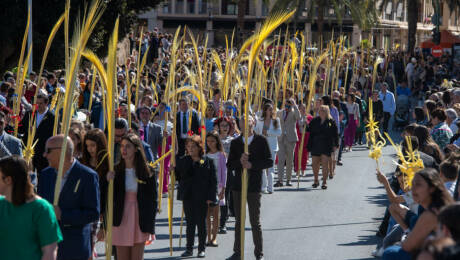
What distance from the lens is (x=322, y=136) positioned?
52.4 feet

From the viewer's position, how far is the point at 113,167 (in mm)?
7691

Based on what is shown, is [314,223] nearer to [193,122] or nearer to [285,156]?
[193,122]

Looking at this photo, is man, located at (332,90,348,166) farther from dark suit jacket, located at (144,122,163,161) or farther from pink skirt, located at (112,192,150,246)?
pink skirt, located at (112,192,150,246)

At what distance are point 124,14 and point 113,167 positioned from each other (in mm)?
19235

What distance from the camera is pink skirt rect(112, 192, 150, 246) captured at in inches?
305

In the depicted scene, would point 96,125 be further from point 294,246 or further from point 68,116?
point 68,116

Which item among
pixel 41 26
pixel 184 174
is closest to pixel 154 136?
pixel 184 174

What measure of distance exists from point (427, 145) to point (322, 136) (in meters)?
5.83

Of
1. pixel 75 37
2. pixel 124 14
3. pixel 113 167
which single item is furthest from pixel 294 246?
pixel 124 14

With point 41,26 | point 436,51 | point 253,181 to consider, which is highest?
point 41,26

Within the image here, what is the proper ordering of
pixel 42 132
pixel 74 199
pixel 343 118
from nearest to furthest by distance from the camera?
pixel 74 199, pixel 42 132, pixel 343 118

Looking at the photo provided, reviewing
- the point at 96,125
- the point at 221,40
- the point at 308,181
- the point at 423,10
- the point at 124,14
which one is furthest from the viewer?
the point at 423,10

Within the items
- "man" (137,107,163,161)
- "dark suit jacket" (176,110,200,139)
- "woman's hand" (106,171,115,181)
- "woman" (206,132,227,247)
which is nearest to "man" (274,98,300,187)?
"dark suit jacket" (176,110,200,139)

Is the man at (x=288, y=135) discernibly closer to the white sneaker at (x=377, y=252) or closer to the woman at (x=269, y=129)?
the woman at (x=269, y=129)
